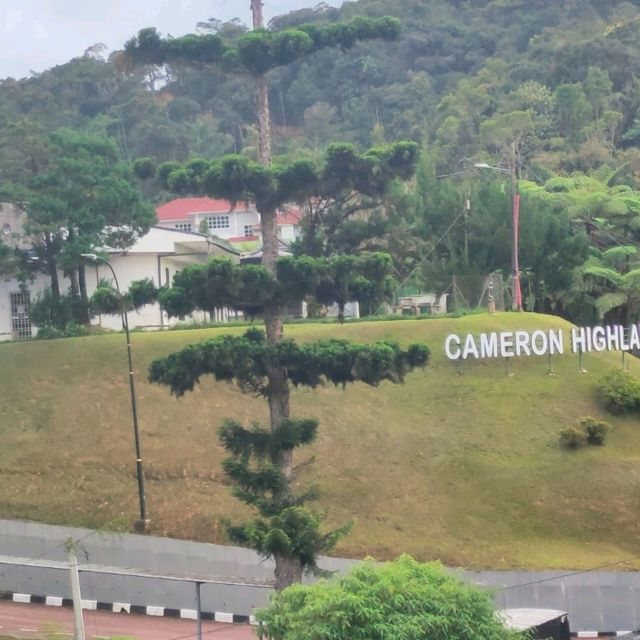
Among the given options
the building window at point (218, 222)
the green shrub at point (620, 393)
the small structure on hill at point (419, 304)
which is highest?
the building window at point (218, 222)

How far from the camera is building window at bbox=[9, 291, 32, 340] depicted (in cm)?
5538

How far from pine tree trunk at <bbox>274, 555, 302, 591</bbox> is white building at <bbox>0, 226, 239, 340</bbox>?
28.6 meters

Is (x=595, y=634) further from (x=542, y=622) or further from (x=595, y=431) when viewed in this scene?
(x=595, y=431)

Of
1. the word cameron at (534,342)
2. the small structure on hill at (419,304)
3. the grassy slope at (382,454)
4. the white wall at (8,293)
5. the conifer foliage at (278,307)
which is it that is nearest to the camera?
the conifer foliage at (278,307)

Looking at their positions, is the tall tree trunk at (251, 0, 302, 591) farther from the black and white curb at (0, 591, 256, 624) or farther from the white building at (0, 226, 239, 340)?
the white building at (0, 226, 239, 340)

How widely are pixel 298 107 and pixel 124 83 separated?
1971 cm

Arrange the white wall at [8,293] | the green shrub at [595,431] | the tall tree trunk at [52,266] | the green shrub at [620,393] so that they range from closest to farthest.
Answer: the green shrub at [595,431]
the green shrub at [620,393]
the tall tree trunk at [52,266]
the white wall at [8,293]

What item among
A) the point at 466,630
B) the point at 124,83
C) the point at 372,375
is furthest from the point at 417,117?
the point at 466,630

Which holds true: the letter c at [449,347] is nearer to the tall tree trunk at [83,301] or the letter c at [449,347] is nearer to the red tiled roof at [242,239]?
the tall tree trunk at [83,301]

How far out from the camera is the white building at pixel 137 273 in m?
55.4

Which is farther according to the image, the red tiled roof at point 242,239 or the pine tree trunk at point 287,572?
the red tiled roof at point 242,239

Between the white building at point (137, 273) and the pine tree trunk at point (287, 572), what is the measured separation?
28619 mm

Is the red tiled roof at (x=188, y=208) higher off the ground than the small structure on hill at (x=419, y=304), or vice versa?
the red tiled roof at (x=188, y=208)

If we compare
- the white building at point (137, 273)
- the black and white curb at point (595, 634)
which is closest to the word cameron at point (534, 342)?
the white building at point (137, 273)
